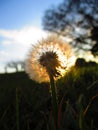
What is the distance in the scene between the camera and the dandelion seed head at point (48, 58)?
158cm

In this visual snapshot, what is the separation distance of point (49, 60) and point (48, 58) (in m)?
0.02

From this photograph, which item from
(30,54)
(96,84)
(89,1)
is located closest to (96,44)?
(89,1)

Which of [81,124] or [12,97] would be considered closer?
[81,124]

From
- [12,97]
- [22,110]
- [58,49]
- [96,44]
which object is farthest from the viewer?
[96,44]

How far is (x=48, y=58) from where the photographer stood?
159 centimetres

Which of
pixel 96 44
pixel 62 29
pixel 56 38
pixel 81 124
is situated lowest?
pixel 81 124

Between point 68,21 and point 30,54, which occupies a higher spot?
point 68,21

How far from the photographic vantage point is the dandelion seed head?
1575 mm

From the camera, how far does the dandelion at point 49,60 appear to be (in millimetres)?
1549

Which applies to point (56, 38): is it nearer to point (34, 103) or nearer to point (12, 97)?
point (34, 103)

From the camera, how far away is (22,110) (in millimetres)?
3141

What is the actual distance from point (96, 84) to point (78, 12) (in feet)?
107

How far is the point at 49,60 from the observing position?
157cm

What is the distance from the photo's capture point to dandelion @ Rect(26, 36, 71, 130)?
1.55m
